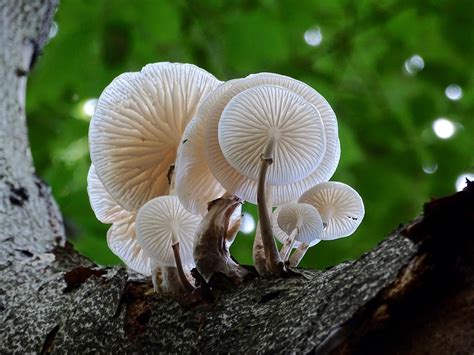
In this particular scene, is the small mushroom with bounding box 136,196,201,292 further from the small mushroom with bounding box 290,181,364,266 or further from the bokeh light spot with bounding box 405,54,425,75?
the bokeh light spot with bounding box 405,54,425,75

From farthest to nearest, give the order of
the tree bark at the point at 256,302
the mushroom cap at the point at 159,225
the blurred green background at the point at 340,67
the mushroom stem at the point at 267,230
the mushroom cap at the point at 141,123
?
the blurred green background at the point at 340,67 → the mushroom cap at the point at 141,123 → the mushroom cap at the point at 159,225 → the mushroom stem at the point at 267,230 → the tree bark at the point at 256,302

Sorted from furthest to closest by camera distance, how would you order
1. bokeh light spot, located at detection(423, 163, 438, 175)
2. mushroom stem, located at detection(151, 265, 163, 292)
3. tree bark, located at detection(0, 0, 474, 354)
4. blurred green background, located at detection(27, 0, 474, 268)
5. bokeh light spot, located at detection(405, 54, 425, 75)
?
bokeh light spot, located at detection(405, 54, 425, 75) → bokeh light spot, located at detection(423, 163, 438, 175) → blurred green background, located at detection(27, 0, 474, 268) → mushroom stem, located at detection(151, 265, 163, 292) → tree bark, located at detection(0, 0, 474, 354)

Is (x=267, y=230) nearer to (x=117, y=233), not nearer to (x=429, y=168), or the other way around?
(x=117, y=233)

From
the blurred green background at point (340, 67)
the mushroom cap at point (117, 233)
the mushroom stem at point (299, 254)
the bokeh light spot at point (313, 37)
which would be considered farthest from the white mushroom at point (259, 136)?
the bokeh light spot at point (313, 37)

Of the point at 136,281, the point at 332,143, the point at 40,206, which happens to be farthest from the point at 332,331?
the point at 40,206

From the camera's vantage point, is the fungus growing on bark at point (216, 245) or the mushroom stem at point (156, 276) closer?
the fungus growing on bark at point (216, 245)

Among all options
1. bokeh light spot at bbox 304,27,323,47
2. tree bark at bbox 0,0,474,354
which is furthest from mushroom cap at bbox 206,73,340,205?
bokeh light spot at bbox 304,27,323,47

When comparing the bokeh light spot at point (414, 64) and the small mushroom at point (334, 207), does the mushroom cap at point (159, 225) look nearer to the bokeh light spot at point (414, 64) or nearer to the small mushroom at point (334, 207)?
the small mushroom at point (334, 207)
